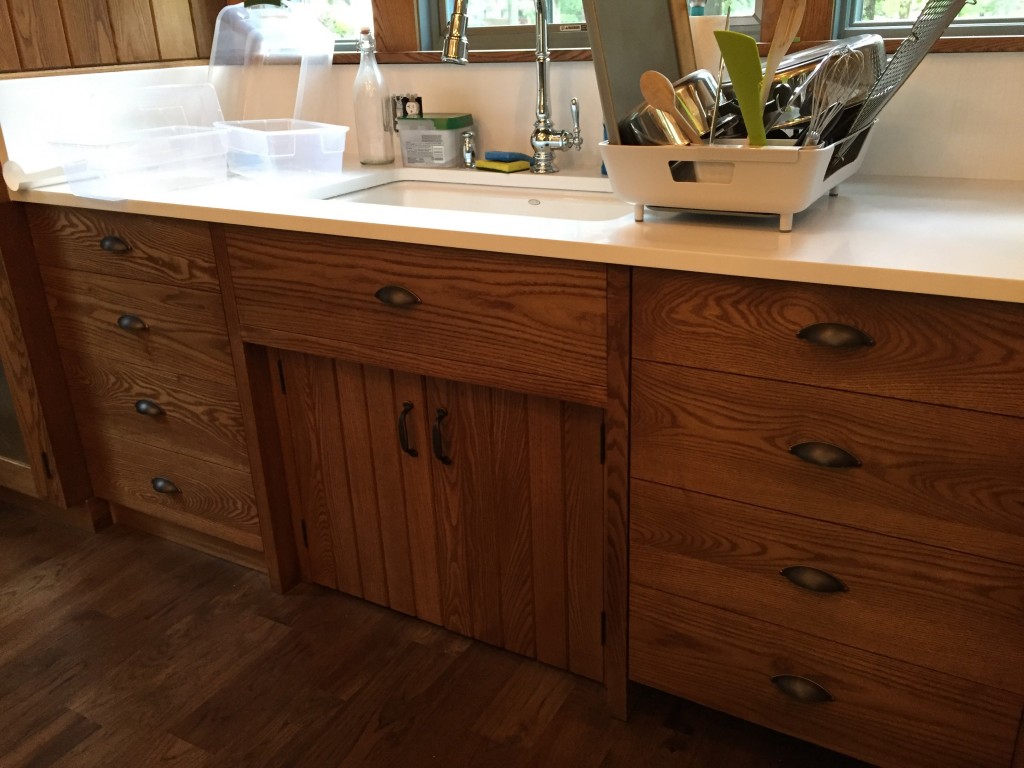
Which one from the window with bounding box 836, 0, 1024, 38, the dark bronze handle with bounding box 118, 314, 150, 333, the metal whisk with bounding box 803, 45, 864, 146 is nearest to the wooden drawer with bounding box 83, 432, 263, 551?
the dark bronze handle with bounding box 118, 314, 150, 333

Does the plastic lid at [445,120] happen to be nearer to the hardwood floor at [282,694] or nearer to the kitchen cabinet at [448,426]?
the kitchen cabinet at [448,426]

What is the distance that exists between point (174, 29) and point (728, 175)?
1.50m

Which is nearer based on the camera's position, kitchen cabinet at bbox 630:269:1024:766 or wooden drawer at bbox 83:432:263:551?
kitchen cabinet at bbox 630:269:1024:766

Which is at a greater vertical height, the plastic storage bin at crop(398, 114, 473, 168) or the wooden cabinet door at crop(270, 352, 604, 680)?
the plastic storage bin at crop(398, 114, 473, 168)

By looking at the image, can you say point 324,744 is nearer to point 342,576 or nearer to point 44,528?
point 342,576

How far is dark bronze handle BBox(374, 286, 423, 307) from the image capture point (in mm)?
1358

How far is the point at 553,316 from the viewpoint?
1.25 meters

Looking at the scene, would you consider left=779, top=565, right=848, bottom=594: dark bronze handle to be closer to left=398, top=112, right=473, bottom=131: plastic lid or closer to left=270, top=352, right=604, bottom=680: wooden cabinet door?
left=270, top=352, right=604, bottom=680: wooden cabinet door

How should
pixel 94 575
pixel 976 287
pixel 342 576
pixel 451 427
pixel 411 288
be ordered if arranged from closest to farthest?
Result: 1. pixel 976 287
2. pixel 411 288
3. pixel 451 427
4. pixel 342 576
5. pixel 94 575

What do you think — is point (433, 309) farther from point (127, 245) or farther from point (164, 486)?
point (164, 486)

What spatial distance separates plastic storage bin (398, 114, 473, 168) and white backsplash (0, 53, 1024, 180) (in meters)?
0.07

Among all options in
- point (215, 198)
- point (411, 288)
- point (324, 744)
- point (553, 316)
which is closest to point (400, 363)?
point (411, 288)

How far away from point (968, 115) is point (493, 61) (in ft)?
2.97

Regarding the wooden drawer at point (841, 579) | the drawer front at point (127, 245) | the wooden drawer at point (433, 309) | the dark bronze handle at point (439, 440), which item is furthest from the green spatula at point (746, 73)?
the drawer front at point (127, 245)
